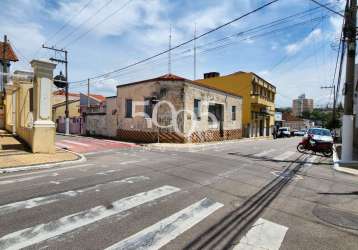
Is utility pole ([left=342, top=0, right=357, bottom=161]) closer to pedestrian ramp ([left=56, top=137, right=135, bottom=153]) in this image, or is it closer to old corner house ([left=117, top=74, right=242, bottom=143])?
old corner house ([left=117, top=74, right=242, bottom=143])

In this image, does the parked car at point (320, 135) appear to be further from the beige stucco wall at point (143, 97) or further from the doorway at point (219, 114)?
the doorway at point (219, 114)

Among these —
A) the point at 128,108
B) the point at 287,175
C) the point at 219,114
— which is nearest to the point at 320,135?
the point at 287,175

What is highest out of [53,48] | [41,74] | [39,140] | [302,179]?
[53,48]

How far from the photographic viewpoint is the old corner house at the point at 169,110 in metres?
24.5

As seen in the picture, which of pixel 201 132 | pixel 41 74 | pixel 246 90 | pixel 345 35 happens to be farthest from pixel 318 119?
pixel 41 74

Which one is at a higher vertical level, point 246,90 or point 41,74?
point 246,90

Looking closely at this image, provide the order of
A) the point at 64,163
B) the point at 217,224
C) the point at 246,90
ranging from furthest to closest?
the point at 246,90, the point at 64,163, the point at 217,224

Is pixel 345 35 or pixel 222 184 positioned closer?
pixel 222 184

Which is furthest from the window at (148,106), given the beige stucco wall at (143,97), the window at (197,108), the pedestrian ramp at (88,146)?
the window at (197,108)

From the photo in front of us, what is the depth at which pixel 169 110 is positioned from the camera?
80.6 ft

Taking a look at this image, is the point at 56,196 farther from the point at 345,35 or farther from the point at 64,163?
the point at 345,35

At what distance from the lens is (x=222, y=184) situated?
8.25 m

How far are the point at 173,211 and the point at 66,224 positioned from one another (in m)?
1.94

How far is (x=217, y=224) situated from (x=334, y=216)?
2.50 m
